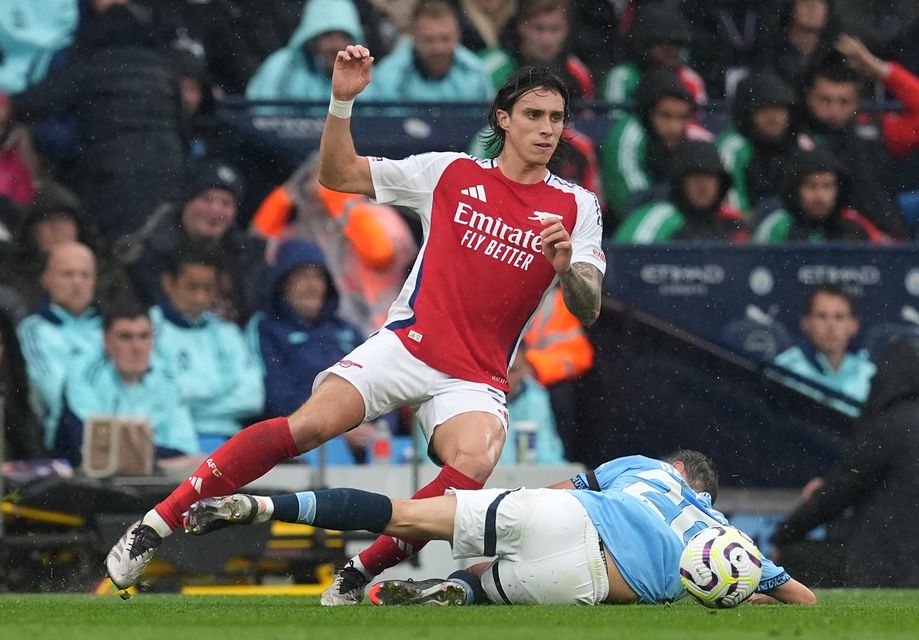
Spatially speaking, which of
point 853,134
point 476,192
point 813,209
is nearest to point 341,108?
point 476,192

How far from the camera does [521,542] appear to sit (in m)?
6.18

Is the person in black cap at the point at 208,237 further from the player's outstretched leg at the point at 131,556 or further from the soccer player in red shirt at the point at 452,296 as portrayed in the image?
the player's outstretched leg at the point at 131,556

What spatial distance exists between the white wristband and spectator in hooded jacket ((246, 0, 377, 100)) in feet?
13.2

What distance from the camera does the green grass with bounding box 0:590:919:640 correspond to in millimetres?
4914

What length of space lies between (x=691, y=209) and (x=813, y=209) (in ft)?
2.95

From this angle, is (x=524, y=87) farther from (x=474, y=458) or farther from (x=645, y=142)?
(x=645, y=142)

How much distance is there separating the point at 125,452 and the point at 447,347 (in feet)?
8.93

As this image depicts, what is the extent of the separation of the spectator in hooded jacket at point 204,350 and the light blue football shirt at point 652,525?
3661 mm

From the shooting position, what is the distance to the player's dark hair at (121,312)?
9.66 meters

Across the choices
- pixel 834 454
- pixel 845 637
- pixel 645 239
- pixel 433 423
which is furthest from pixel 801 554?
pixel 845 637

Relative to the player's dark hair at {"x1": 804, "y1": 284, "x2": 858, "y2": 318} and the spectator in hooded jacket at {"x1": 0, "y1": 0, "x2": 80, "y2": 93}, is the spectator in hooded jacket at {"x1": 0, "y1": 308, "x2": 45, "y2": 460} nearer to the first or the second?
the spectator in hooded jacket at {"x1": 0, "y1": 0, "x2": 80, "y2": 93}

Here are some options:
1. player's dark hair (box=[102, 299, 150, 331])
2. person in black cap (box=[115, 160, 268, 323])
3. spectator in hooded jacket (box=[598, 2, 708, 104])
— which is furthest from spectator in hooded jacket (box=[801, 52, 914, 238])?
player's dark hair (box=[102, 299, 150, 331])

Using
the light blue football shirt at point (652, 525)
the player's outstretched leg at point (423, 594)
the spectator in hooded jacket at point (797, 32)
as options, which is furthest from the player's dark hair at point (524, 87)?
the spectator in hooded jacket at point (797, 32)

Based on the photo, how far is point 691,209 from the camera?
10672 mm
